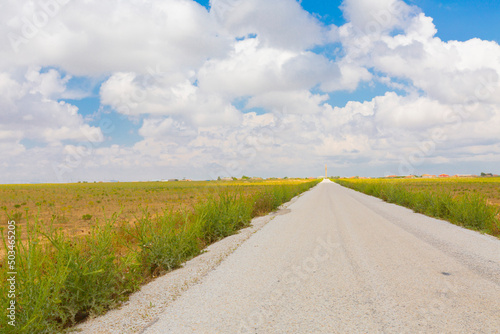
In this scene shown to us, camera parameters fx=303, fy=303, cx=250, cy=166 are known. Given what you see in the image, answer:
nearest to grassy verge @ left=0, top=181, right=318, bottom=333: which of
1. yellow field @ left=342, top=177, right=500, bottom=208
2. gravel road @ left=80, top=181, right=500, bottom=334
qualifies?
gravel road @ left=80, top=181, right=500, bottom=334

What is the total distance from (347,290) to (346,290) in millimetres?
15

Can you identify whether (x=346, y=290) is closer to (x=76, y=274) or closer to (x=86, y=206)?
(x=76, y=274)

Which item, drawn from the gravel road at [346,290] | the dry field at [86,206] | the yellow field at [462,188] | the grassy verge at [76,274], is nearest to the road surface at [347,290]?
the gravel road at [346,290]

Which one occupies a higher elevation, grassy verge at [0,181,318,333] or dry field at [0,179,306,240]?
grassy verge at [0,181,318,333]

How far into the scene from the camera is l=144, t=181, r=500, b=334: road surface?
3.63m

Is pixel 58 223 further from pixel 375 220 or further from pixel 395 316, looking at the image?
pixel 395 316

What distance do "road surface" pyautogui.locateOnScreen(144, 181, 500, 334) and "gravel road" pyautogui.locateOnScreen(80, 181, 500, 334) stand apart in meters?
0.01

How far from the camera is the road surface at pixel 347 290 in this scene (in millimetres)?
3627

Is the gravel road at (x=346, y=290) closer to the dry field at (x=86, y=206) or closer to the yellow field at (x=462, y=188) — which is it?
the dry field at (x=86, y=206)

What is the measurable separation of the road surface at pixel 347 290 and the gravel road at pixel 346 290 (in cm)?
1

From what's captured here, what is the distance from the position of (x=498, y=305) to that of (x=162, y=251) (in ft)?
18.9

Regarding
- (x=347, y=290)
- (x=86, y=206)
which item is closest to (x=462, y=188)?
(x=86, y=206)

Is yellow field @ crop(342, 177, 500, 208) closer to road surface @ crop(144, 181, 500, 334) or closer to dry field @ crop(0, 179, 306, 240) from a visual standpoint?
road surface @ crop(144, 181, 500, 334)

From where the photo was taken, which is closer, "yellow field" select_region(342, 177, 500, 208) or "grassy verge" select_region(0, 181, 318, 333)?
"grassy verge" select_region(0, 181, 318, 333)
